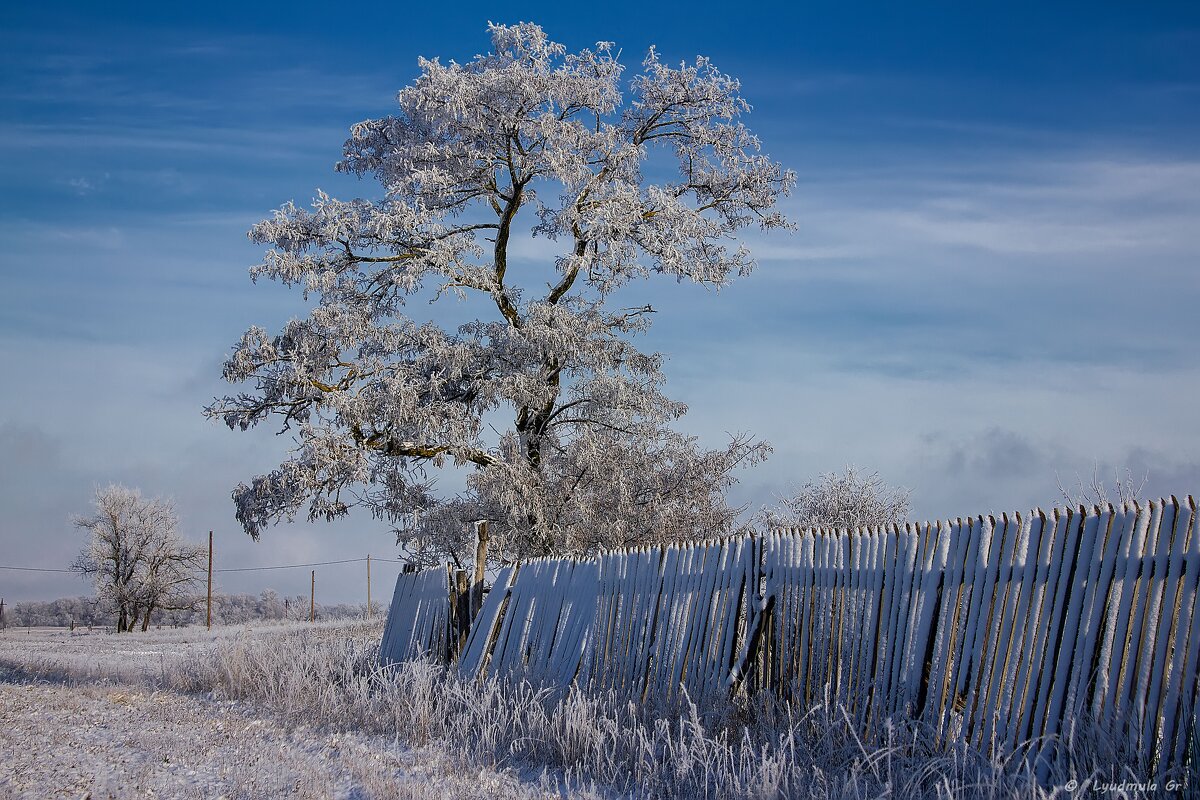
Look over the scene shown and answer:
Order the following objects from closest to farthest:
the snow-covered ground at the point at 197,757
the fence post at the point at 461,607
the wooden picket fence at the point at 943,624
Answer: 1. the wooden picket fence at the point at 943,624
2. the snow-covered ground at the point at 197,757
3. the fence post at the point at 461,607

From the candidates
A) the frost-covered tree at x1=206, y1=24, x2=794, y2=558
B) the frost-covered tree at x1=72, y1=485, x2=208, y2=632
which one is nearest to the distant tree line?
the frost-covered tree at x1=72, y1=485, x2=208, y2=632

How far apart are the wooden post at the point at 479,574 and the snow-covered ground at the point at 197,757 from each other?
2.80 meters

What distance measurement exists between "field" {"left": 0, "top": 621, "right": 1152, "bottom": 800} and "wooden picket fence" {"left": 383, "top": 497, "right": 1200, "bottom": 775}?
1.00 feet

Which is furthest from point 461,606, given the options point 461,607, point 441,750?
point 441,750

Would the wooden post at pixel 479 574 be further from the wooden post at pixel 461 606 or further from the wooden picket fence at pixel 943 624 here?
the wooden picket fence at pixel 943 624

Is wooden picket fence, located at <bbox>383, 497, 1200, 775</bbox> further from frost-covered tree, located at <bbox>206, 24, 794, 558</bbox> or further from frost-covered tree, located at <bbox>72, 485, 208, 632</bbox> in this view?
frost-covered tree, located at <bbox>72, 485, 208, 632</bbox>

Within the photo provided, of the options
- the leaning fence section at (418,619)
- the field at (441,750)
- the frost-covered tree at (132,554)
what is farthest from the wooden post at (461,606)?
the frost-covered tree at (132,554)

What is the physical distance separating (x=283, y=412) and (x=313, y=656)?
6.53 m

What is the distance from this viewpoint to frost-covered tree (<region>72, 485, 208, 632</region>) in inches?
1523

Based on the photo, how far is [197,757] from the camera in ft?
20.5

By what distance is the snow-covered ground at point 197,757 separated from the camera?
539cm

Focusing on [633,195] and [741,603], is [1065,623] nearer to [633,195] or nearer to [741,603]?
[741,603]

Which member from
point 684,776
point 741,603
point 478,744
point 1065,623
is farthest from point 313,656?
point 1065,623

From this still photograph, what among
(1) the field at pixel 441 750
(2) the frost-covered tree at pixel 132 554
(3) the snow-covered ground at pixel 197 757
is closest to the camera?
(1) the field at pixel 441 750
